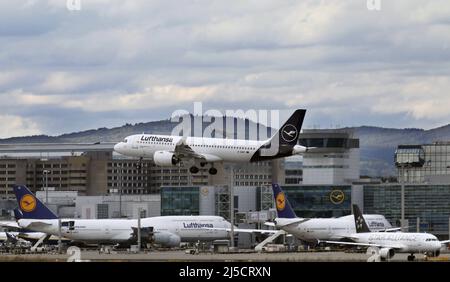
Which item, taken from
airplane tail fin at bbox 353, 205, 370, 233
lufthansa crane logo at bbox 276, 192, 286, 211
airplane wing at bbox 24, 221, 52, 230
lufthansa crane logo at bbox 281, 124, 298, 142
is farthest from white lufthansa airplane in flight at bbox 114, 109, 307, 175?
lufthansa crane logo at bbox 276, 192, 286, 211

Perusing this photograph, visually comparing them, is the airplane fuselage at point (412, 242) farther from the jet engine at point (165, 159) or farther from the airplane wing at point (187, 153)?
the jet engine at point (165, 159)

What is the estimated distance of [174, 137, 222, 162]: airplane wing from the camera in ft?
458

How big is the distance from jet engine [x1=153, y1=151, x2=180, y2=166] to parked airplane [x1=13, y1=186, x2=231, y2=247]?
2840 cm

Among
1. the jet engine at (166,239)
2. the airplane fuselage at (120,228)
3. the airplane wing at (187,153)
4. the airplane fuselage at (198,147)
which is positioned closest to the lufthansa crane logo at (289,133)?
the airplane fuselage at (198,147)

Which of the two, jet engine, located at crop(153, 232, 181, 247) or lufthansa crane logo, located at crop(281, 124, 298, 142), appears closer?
lufthansa crane logo, located at crop(281, 124, 298, 142)

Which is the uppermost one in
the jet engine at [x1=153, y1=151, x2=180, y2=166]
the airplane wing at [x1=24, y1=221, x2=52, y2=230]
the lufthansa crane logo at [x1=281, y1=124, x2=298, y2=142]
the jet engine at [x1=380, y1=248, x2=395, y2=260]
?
the lufthansa crane logo at [x1=281, y1=124, x2=298, y2=142]

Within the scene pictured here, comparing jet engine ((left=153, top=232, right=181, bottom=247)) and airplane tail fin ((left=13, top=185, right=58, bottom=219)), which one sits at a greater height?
airplane tail fin ((left=13, top=185, right=58, bottom=219))

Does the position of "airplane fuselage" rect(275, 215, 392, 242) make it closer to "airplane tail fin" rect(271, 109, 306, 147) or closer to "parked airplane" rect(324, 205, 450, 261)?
"parked airplane" rect(324, 205, 450, 261)

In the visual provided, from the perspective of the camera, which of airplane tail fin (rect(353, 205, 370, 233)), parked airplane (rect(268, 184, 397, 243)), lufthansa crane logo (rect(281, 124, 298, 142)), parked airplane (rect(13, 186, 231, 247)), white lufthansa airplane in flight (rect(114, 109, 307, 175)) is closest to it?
white lufthansa airplane in flight (rect(114, 109, 307, 175))

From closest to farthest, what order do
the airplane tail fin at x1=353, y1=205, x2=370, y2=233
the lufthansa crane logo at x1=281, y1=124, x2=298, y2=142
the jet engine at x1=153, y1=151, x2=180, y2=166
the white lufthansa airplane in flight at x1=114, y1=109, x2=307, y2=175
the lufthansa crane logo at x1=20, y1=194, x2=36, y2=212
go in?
1. the jet engine at x1=153, y1=151, x2=180, y2=166
2. the white lufthansa airplane in flight at x1=114, y1=109, x2=307, y2=175
3. the lufthansa crane logo at x1=281, y1=124, x2=298, y2=142
4. the airplane tail fin at x1=353, y1=205, x2=370, y2=233
5. the lufthansa crane logo at x1=20, y1=194, x2=36, y2=212

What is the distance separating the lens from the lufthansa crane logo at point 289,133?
143500 millimetres
